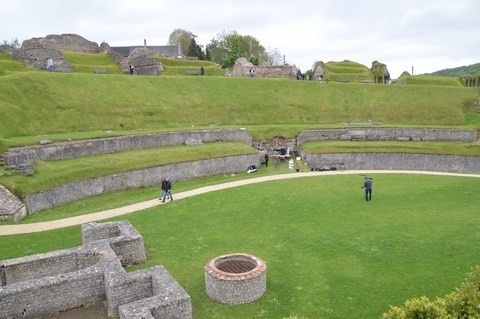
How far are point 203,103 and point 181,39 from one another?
7195 centimetres

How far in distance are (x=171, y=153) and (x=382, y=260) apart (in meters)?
17.7

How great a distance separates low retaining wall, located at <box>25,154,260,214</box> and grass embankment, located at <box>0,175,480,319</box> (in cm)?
470

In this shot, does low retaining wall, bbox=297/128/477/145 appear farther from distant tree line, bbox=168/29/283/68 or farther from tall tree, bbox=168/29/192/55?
tall tree, bbox=168/29/192/55

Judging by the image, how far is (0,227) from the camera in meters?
17.2

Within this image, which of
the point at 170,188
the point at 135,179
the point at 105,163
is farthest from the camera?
the point at 135,179

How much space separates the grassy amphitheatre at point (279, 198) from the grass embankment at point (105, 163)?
106mm

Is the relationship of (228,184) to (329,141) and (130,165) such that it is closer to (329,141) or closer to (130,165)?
(130,165)

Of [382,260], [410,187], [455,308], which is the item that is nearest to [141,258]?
[382,260]

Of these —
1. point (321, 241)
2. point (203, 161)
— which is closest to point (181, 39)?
point (203, 161)

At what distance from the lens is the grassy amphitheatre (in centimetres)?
1226

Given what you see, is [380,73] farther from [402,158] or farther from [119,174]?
[119,174]

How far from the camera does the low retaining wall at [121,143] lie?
79.8 ft

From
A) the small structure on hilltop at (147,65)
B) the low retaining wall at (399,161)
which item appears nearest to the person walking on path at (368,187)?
the low retaining wall at (399,161)

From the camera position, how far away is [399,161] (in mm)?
29453
